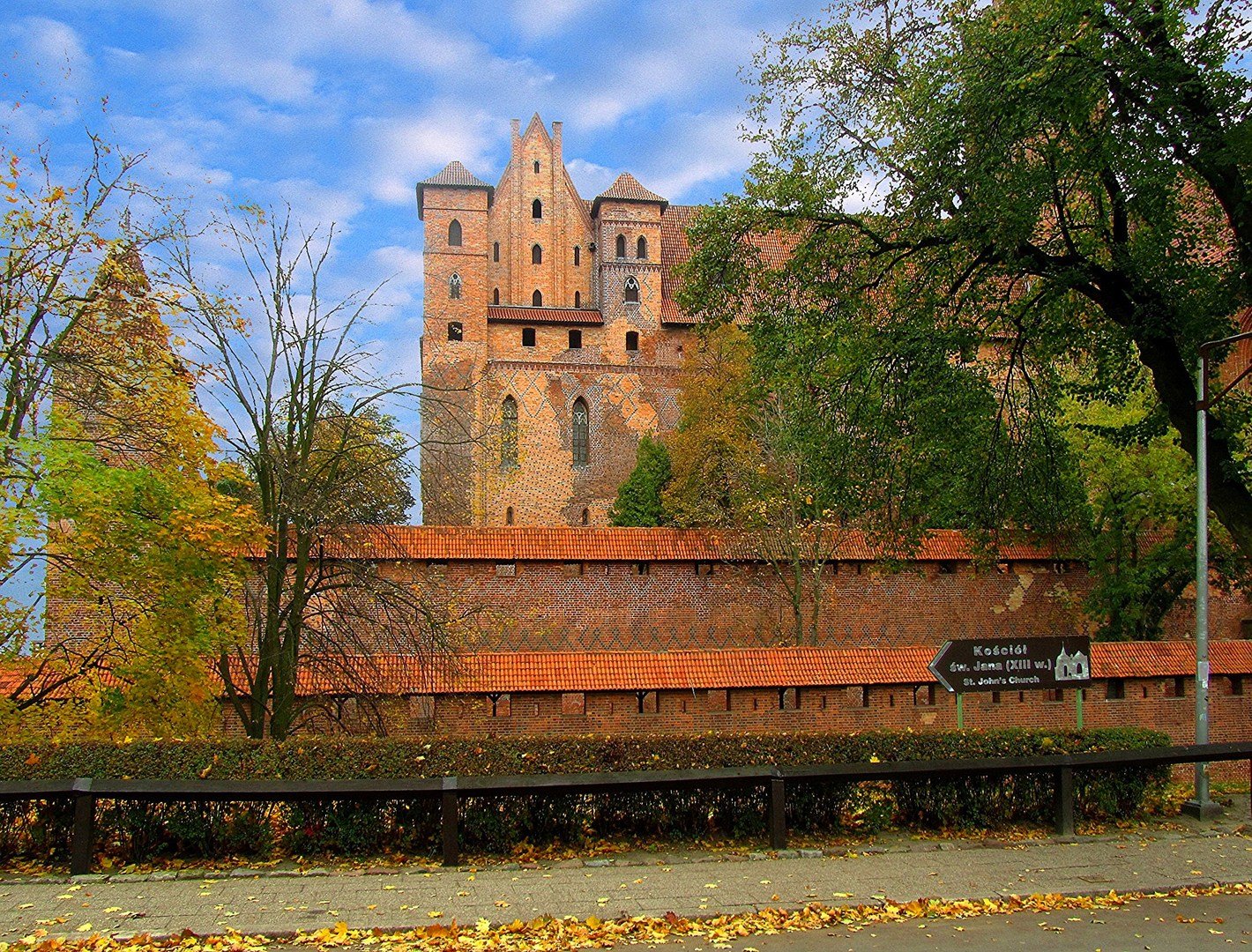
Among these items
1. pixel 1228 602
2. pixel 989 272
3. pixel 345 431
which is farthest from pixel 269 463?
pixel 1228 602

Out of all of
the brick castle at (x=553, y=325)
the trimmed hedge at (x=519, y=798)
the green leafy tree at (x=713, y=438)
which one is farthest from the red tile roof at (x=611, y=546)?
the brick castle at (x=553, y=325)

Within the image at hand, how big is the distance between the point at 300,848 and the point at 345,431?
6.12 meters

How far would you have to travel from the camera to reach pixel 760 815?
8.42 meters

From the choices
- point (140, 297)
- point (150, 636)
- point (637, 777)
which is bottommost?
point (637, 777)

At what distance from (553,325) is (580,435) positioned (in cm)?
476

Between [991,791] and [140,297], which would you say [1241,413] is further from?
[140,297]

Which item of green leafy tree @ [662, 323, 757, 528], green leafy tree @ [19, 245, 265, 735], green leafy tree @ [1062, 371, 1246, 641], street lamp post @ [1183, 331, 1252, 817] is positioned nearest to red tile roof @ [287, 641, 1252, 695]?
green leafy tree @ [19, 245, 265, 735]

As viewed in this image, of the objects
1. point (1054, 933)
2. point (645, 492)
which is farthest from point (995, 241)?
point (645, 492)

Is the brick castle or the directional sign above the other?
the brick castle

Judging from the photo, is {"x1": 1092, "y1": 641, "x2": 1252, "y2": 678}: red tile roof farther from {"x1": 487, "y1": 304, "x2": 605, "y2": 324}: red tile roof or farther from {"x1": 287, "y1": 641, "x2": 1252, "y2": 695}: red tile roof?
{"x1": 487, "y1": 304, "x2": 605, "y2": 324}: red tile roof

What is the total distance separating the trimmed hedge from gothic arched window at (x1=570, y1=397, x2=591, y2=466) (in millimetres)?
31845

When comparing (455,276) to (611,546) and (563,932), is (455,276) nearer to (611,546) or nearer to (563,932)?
(611,546)

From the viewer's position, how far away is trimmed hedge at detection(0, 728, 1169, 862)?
776cm

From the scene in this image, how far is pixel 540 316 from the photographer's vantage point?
41.2m
